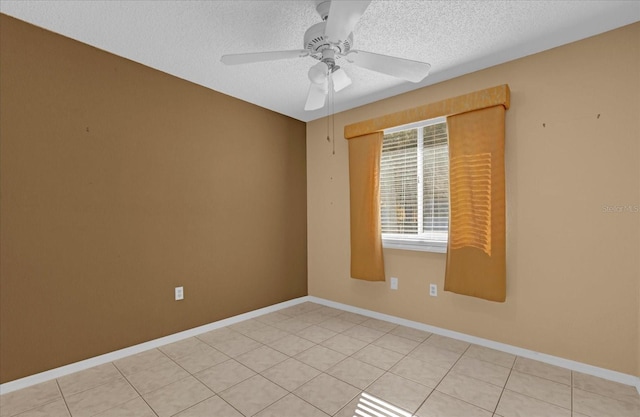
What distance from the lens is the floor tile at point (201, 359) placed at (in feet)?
7.45

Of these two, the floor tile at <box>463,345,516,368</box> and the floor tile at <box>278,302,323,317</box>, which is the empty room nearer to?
the floor tile at <box>463,345,516,368</box>

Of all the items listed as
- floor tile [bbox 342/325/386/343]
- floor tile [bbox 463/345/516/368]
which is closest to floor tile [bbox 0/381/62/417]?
floor tile [bbox 342/325/386/343]

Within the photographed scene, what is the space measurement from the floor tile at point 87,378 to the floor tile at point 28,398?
0.15 ft

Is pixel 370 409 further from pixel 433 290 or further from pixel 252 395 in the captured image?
pixel 433 290

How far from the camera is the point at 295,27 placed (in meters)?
2.05

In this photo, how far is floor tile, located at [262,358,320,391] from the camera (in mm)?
2055

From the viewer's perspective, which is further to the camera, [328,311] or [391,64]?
[328,311]

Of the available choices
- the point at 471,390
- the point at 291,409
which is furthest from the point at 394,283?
the point at 291,409

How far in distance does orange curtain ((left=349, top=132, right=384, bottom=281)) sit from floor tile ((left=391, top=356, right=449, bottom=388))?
3.39 ft

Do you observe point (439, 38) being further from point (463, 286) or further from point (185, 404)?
point (185, 404)

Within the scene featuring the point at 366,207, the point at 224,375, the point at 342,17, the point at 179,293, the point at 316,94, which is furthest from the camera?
the point at 366,207

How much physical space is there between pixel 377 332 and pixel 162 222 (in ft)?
7.56

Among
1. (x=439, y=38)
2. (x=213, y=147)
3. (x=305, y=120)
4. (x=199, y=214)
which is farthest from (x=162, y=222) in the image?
(x=439, y=38)

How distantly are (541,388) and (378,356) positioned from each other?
43.1 inches
